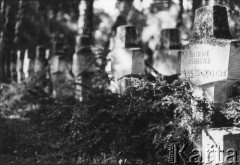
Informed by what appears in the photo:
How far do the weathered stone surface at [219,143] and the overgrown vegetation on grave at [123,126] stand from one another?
0.77 ft

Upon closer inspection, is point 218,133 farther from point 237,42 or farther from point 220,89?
point 237,42

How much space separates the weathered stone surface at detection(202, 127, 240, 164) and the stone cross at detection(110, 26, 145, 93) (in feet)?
8.84

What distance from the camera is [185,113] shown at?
5.90 m

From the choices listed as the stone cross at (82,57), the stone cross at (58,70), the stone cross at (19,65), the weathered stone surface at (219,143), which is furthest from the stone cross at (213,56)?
the stone cross at (19,65)

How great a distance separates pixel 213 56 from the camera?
6.02 meters

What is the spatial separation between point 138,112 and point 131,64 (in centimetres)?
157

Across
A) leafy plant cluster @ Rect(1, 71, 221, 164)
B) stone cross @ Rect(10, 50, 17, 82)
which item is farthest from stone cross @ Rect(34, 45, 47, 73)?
leafy plant cluster @ Rect(1, 71, 221, 164)

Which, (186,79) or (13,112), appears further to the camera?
(13,112)

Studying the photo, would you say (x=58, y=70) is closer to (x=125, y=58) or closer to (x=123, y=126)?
(x=125, y=58)

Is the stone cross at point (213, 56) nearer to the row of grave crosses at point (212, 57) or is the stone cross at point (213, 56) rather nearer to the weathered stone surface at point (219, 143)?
the row of grave crosses at point (212, 57)

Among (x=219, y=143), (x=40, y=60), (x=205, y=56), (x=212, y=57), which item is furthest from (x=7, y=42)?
(x=219, y=143)

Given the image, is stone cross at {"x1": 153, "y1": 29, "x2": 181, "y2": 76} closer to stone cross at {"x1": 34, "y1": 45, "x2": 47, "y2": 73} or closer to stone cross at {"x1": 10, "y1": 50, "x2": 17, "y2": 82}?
stone cross at {"x1": 34, "y1": 45, "x2": 47, "y2": 73}

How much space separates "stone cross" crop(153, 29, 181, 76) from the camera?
9.42 metres

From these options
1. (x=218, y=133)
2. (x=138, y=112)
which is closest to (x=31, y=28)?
(x=138, y=112)
